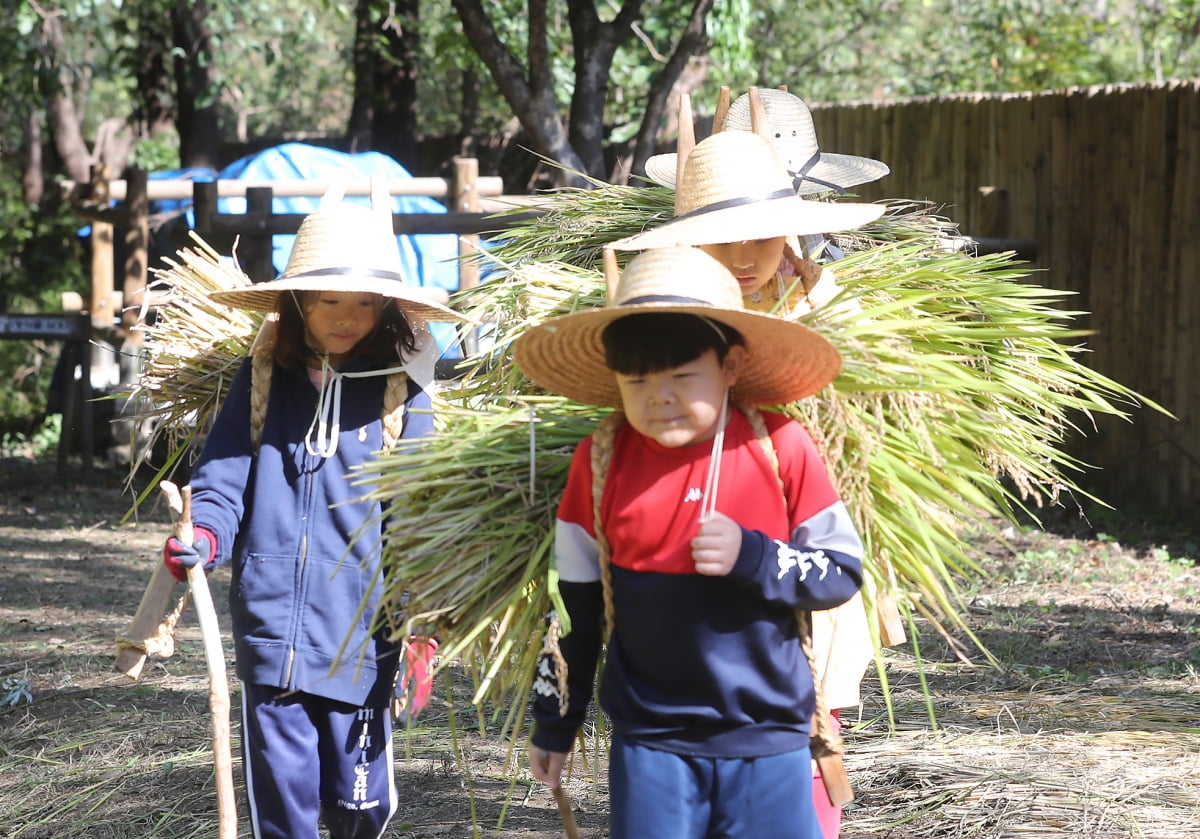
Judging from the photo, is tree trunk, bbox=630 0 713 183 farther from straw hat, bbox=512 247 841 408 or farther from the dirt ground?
straw hat, bbox=512 247 841 408

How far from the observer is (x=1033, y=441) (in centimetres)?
284

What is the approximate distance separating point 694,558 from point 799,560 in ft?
0.52

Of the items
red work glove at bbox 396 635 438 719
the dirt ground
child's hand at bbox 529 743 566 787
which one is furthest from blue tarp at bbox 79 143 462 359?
child's hand at bbox 529 743 566 787

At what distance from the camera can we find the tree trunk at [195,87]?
10.1m

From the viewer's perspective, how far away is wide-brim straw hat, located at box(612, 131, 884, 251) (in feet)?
8.27

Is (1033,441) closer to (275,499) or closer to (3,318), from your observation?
(275,499)

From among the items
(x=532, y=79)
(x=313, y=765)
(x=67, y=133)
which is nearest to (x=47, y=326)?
(x=532, y=79)

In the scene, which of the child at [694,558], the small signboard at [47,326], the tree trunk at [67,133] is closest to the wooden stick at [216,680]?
the child at [694,558]

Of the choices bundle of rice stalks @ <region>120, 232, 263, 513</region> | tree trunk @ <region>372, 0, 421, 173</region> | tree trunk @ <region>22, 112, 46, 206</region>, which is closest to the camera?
bundle of rice stalks @ <region>120, 232, 263, 513</region>

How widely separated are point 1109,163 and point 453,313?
18.4 feet

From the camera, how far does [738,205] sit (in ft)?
8.43

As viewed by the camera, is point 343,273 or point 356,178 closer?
point 343,273

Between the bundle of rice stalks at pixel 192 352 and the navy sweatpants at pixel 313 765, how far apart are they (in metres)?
0.73

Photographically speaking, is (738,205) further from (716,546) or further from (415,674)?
(415,674)
